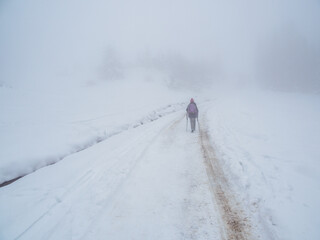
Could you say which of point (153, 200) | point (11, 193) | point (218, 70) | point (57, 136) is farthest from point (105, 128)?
point (218, 70)

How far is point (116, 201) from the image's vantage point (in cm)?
442

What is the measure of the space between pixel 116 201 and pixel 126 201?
0.86 ft

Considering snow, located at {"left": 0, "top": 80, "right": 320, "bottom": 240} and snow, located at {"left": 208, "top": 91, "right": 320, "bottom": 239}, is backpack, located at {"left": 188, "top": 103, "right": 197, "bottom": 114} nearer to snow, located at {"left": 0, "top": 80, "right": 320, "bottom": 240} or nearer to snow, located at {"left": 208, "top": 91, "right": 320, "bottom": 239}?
snow, located at {"left": 0, "top": 80, "right": 320, "bottom": 240}

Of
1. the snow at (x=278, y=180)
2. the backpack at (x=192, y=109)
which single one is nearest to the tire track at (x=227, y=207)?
the snow at (x=278, y=180)

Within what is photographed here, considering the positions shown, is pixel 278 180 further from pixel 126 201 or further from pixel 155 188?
pixel 126 201

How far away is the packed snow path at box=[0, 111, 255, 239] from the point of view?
3.46m

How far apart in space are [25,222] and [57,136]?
7.86m

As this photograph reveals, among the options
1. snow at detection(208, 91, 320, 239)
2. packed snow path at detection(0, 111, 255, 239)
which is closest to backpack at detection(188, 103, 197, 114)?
snow at detection(208, 91, 320, 239)

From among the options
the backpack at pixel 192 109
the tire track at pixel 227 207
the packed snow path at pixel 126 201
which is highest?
the backpack at pixel 192 109

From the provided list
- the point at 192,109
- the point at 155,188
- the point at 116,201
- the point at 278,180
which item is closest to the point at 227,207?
the point at 155,188

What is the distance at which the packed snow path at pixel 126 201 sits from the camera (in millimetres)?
3459

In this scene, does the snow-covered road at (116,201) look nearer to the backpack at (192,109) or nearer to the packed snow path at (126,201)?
the packed snow path at (126,201)

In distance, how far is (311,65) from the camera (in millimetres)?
50656

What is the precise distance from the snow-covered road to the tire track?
0.11 meters
